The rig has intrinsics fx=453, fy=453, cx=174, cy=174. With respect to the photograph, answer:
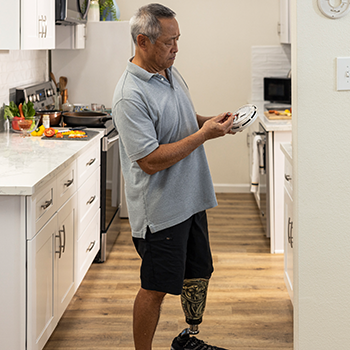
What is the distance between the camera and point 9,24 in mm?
2348

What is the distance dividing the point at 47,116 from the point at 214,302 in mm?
1589

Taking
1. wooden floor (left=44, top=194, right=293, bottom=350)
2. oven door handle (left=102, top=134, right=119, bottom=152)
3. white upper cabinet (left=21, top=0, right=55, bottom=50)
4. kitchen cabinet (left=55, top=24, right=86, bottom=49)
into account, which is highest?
kitchen cabinet (left=55, top=24, right=86, bottom=49)

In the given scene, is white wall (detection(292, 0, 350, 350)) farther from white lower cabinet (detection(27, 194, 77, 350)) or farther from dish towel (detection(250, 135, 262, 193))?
dish towel (detection(250, 135, 262, 193))

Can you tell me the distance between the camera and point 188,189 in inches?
71.4

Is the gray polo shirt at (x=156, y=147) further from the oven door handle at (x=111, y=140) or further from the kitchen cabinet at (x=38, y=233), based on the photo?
the oven door handle at (x=111, y=140)

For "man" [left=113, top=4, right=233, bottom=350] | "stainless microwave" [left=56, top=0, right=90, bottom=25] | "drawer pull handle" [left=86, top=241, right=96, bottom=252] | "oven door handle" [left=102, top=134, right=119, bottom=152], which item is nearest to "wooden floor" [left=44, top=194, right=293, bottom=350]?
"drawer pull handle" [left=86, top=241, right=96, bottom=252]

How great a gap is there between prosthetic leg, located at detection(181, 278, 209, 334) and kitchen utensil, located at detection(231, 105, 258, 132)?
685 millimetres

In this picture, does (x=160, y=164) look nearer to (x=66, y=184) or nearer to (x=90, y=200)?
(x=66, y=184)

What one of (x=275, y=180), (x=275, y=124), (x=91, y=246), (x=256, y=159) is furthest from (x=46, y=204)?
(x=256, y=159)

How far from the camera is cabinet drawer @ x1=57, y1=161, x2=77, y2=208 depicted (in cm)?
211

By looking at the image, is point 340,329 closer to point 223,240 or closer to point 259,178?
point 223,240

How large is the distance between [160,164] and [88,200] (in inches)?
46.0

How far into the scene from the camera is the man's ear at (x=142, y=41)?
1664mm

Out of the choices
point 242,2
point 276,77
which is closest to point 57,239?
point 276,77
